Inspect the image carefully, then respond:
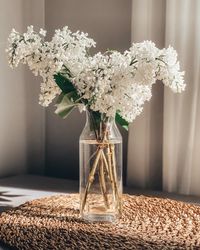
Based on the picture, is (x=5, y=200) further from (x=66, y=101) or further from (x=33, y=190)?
(x=66, y=101)

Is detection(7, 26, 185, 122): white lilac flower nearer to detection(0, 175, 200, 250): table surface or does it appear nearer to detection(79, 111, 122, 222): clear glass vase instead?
detection(79, 111, 122, 222): clear glass vase

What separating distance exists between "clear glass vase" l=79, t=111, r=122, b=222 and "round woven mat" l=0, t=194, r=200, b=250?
0.04 metres

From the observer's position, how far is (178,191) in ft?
5.69

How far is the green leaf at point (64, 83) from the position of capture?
120 centimetres

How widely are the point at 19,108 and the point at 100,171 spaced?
102 centimetres

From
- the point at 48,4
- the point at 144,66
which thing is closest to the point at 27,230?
the point at 144,66

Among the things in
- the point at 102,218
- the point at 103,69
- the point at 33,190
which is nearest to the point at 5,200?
the point at 33,190

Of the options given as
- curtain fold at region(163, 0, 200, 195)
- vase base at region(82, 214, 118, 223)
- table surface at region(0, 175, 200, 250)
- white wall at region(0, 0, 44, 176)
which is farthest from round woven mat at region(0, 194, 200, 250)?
white wall at region(0, 0, 44, 176)

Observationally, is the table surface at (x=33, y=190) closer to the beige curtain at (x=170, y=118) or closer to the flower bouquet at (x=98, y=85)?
the beige curtain at (x=170, y=118)

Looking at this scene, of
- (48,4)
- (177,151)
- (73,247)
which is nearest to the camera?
(73,247)

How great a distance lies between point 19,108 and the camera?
2184 millimetres

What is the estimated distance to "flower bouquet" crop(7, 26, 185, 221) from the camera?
1.13 m

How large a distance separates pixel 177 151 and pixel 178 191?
5.5 inches

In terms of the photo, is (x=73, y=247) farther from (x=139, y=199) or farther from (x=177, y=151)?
(x=177, y=151)
